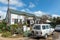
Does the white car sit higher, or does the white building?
the white building

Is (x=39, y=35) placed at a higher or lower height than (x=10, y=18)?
lower

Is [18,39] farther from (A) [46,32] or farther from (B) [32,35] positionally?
(A) [46,32]

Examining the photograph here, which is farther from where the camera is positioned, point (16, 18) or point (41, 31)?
point (16, 18)

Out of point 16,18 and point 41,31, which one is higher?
point 16,18

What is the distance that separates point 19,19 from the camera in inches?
1335

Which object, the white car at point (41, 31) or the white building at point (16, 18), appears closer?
the white car at point (41, 31)

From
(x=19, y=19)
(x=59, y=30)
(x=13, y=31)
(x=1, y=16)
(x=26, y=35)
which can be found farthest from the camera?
(x=1, y=16)

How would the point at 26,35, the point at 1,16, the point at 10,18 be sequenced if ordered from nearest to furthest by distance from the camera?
the point at 26,35
the point at 10,18
the point at 1,16

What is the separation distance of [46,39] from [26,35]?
3.23 m

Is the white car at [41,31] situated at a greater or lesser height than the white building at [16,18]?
lesser

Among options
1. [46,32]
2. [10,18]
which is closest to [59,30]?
[46,32]

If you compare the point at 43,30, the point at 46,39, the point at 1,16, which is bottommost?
the point at 46,39

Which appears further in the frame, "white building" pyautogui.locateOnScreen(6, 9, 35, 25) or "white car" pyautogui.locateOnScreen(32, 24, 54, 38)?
"white building" pyautogui.locateOnScreen(6, 9, 35, 25)

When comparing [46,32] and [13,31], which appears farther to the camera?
[13,31]
